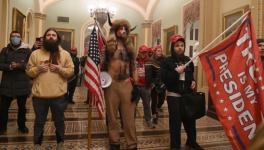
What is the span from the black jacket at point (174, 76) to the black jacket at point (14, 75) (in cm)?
217

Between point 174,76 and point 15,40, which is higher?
point 15,40

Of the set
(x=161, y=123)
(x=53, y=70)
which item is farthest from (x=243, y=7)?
(x=53, y=70)

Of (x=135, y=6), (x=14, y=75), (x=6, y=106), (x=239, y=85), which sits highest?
(x=135, y=6)

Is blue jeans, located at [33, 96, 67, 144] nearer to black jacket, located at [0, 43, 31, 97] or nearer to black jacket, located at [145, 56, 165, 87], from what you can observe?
black jacket, located at [0, 43, 31, 97]

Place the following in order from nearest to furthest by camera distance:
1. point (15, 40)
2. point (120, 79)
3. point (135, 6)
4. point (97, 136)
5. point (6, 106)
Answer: point (120, 79) < point (15, 40) < point (6, 106) < point (97, 136) < point (135, 6)

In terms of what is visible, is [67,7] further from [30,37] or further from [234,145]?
[234,145]

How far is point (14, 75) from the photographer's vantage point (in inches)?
174

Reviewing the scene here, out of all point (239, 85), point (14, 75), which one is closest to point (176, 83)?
point (239, 85)

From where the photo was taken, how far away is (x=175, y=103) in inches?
150

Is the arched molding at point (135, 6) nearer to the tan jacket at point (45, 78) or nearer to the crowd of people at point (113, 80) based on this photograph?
the crowd of people at point (113, 80)

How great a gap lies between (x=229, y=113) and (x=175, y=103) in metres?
0.98

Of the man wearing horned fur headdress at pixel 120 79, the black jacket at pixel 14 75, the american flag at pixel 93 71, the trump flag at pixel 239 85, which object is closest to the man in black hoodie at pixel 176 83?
the man wearing horned fur headdress at pixel 120 79

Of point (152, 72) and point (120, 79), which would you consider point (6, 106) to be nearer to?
point (120, 79)

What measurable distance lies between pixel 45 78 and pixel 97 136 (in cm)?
169
